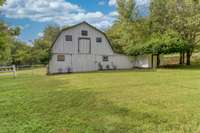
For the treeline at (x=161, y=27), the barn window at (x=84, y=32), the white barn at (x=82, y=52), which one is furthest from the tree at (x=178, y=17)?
the barn window at (x=84, y=32)

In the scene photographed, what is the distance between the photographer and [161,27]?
94.1 ft

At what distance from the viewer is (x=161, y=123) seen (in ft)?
18.8

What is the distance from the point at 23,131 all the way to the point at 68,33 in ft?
75.0

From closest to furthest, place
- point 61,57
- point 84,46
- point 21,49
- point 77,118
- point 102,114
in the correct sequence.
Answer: point 77,118 → point 102,114 → point 61,57 → point 84,46 → point 21,49

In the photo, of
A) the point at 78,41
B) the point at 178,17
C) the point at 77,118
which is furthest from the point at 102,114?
the point at 178,17

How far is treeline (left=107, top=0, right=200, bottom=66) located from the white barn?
2699 mm

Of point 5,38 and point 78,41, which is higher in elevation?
point 78,41

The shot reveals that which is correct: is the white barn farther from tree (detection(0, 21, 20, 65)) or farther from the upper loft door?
tree (detection(0, 21, 20, 65))

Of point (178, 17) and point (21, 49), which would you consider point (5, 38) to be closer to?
point (178, 17)

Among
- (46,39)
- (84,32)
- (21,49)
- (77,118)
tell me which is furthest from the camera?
(46,39)

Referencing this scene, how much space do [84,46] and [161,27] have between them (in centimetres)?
888

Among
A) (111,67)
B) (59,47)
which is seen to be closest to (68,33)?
(59,47)

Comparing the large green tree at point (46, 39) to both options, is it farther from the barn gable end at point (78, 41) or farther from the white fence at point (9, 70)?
the white fence at point (9, 70)

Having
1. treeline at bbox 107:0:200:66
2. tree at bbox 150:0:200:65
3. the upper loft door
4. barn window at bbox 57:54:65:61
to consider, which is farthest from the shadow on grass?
tree at bbox 150:0:200:65
